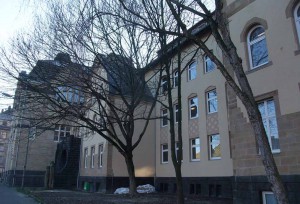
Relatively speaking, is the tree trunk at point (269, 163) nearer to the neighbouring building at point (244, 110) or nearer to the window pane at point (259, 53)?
the neighbouring building at point (244, 110)

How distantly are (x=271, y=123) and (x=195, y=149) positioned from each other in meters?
10.2

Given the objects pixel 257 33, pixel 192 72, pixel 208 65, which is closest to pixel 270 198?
pixel 257 33

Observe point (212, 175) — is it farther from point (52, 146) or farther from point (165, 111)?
point (52, 146)

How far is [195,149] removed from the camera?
2106 centimetres

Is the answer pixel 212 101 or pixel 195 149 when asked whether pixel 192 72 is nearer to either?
pixel 212 101

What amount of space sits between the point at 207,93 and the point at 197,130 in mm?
2626

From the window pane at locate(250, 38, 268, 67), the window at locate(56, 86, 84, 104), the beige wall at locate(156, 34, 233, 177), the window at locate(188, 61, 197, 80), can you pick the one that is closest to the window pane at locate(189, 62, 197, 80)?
the window at locate(188, 61, 197, 80)

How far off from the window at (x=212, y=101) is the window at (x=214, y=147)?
1.73 meters

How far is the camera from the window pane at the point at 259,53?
12.1 meters

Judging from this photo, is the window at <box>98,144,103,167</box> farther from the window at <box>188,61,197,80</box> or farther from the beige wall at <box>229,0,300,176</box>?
the beige wall at <box>229,0,300,176</box>

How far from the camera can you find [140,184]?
2548 centimetres

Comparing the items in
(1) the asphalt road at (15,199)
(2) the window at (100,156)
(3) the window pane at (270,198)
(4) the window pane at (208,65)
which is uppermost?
(4) the window pane at (208,65)

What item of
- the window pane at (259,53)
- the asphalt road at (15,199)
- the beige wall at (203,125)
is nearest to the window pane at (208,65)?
the beige wall at (203,125)

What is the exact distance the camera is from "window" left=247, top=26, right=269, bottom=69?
12.1 meters
